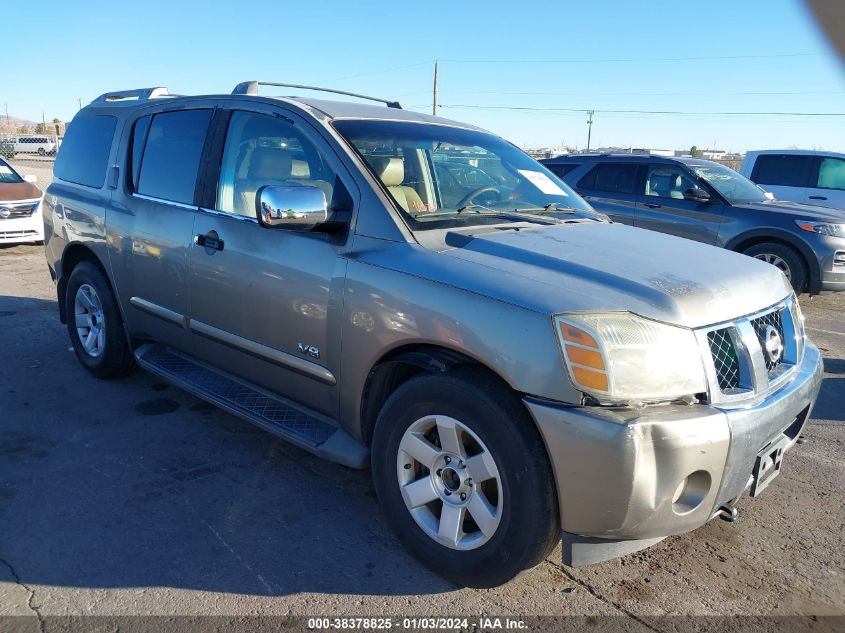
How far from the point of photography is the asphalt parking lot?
102 inches

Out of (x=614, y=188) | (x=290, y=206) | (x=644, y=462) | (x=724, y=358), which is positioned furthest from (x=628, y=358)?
(x=614, y=188)

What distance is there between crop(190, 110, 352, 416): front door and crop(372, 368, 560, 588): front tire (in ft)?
1.69

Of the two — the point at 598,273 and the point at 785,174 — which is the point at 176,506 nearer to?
the point at 598,273

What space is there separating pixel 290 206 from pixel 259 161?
0.89 meters

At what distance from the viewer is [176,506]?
3.19 meters

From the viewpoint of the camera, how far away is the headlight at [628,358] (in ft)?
7.32

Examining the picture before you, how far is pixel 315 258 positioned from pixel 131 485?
1496 mm

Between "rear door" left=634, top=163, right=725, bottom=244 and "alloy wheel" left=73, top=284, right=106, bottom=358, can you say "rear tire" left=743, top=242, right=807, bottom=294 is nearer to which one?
"rear door" left=634, top=163, right=725, bottom=244

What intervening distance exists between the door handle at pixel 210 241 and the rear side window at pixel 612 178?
22.6 ft

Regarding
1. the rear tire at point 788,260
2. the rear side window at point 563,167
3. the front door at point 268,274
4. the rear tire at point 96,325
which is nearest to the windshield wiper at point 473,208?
the front door at point 268,274

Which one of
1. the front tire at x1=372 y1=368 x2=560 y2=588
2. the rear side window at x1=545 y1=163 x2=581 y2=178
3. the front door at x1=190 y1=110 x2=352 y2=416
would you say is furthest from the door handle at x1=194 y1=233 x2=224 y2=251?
the rear side window at x1=545 y1=163 x2=581 y2=178

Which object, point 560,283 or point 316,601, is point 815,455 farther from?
point 316,601

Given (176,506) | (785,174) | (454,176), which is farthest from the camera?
(785,174)

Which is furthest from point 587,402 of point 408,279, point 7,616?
point 7,616
